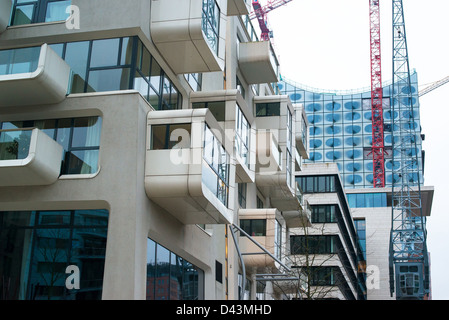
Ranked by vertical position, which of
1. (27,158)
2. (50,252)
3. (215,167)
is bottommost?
(50,252)

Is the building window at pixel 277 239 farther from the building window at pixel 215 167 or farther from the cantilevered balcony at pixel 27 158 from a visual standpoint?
the cantilevered balcony at pixel 27 158

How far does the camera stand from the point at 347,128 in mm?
153125

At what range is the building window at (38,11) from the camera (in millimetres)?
25806

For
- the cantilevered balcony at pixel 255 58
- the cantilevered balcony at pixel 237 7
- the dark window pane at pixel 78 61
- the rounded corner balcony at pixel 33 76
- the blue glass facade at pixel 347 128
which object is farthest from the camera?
the blue glass facade at pixel 347 128

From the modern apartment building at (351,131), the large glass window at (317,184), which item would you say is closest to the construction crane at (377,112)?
the modern apartment building at (351,131)

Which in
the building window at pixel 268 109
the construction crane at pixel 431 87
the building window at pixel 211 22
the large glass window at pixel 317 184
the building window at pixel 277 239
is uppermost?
the construction crane at pixel 431 87

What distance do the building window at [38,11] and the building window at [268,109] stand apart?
19741mm

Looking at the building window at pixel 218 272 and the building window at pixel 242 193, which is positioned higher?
the building window at pixel 242 193

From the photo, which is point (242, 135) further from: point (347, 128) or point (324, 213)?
point (347, 128)

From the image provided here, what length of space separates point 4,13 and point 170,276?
40.1 ft

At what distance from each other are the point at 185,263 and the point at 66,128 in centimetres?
791

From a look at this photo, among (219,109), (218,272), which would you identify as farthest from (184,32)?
(218,272)
